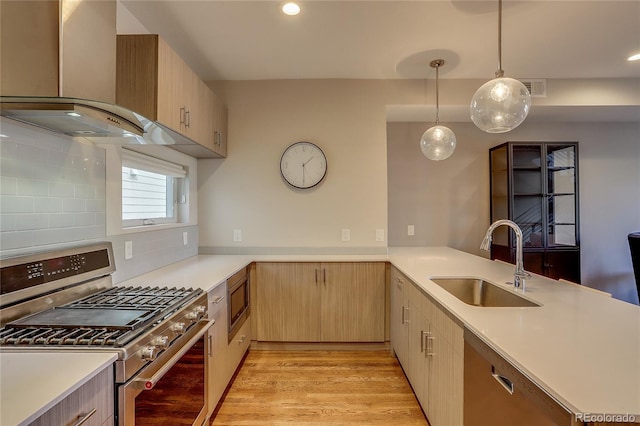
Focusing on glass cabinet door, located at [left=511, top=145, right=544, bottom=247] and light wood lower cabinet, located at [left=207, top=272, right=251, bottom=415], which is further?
glass cabinet door, located at [left=511, top=145, right=544, bottom=247]

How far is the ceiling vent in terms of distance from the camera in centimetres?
299

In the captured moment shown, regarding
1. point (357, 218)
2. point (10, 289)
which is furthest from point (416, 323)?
→ point (10, 289)

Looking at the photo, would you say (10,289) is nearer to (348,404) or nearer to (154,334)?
(154,334)

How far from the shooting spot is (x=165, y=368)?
3.95ft

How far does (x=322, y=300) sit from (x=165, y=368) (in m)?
1.74

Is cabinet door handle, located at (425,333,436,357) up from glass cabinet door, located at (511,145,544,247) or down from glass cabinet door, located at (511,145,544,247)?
down

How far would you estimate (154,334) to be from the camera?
1.19 meters

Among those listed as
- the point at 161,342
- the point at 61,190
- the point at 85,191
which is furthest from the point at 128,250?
the point at 161,342

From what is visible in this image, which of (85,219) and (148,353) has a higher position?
(85,219)

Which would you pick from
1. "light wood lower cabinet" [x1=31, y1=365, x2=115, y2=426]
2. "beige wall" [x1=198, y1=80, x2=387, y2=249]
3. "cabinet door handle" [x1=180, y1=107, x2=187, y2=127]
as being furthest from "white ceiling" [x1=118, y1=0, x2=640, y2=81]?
"light wood lower cabinet" [x1=31, y1=365, x2=115, y2=426]

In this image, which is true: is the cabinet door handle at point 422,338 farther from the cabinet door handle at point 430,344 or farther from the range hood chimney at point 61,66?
the range hood chimney at point 61,66

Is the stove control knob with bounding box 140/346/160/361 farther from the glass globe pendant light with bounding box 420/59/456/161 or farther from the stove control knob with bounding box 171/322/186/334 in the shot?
the glass globe pendant light with bounding box 420/59/456/161

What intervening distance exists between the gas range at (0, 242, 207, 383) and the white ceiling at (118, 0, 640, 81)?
1.52 metres

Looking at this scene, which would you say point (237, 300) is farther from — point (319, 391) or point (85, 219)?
point (85, 219)
